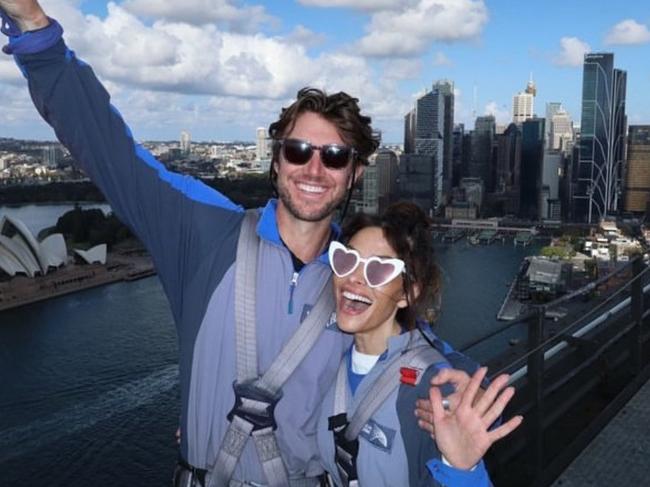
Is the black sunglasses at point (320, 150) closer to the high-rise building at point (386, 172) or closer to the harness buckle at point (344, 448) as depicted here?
the harness buckle at point (344, 448)

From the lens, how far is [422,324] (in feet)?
1.70

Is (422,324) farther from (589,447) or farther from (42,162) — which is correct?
(42,162)

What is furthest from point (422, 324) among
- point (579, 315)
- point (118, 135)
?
point (579, 315)

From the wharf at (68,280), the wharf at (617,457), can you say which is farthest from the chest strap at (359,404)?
the wharf at (68,280)

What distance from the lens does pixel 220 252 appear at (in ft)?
1.65

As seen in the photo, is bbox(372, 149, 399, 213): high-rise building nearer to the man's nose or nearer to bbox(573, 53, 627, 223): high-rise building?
bbox(573, 53, 627, 223): high-rise building

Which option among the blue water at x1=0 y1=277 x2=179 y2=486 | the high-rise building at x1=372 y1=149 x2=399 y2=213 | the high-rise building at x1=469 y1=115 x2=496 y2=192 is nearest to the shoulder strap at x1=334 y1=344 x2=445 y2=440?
the blue water at x1=0 y1=277 x2=179 y2=486

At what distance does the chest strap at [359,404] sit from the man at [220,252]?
0.03m

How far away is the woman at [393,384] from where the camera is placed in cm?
40

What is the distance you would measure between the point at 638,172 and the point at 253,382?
23578 millimetres

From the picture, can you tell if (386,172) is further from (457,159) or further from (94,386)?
(94,386)

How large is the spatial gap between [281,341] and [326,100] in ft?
0.61

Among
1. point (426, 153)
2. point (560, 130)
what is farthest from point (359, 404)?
point (560, 130)

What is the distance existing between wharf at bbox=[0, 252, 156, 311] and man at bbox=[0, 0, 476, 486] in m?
10.0
